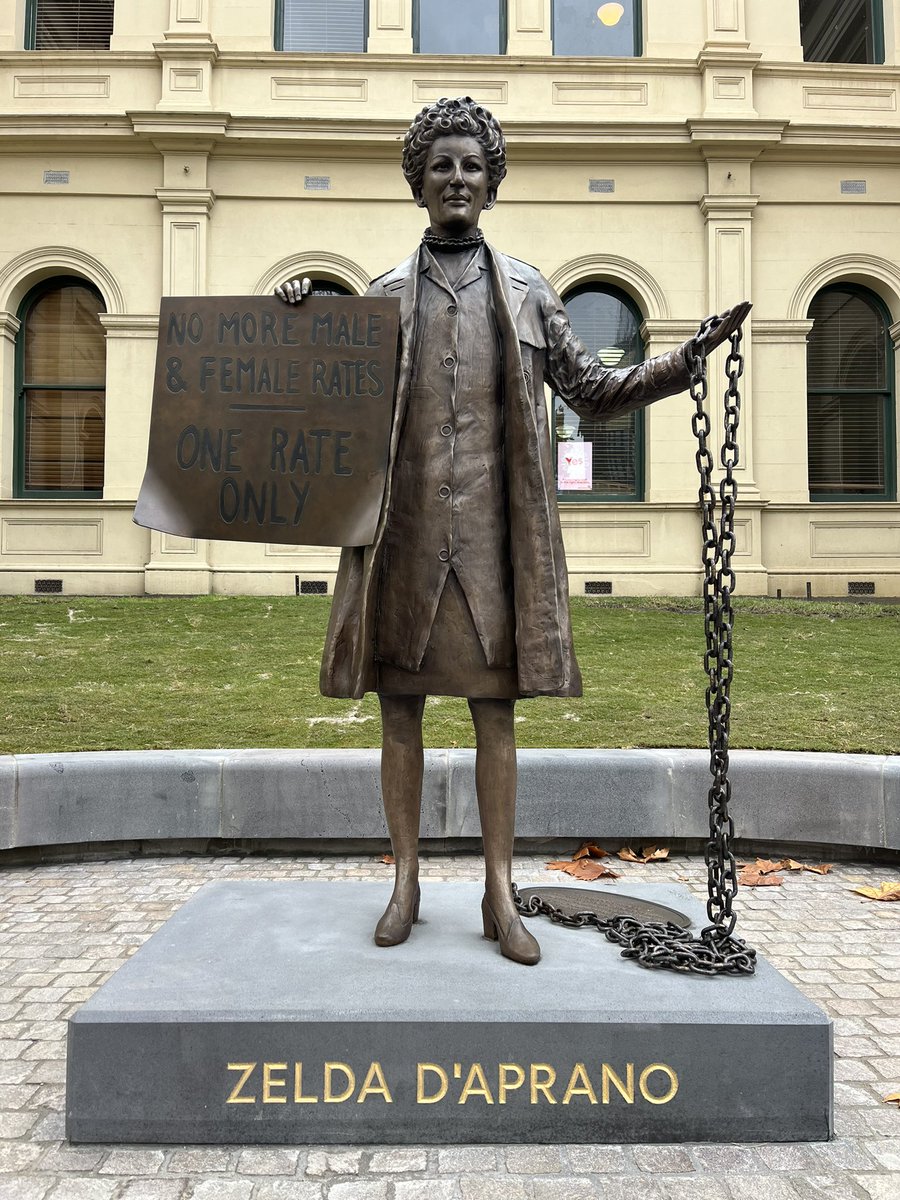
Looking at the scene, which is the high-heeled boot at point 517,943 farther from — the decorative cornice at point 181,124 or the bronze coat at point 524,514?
the decorative cornice at point 181,124

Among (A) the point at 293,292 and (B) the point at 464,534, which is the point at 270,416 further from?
(B) the point at 464,534

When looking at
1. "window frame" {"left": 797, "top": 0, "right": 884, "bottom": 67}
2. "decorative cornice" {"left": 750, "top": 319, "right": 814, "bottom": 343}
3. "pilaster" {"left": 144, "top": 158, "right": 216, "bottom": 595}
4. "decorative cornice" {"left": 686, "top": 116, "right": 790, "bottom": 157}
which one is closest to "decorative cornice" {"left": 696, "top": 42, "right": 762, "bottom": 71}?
"decorative cornice" {"left": 686, "top": 116, "right": 790, "bottom": 157}

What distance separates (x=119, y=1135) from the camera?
249 centimetres

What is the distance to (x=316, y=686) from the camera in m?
7.39

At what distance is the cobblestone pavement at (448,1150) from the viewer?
7.47 feet

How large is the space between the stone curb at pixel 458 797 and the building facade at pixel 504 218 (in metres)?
9.24

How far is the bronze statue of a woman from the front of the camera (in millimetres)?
2967

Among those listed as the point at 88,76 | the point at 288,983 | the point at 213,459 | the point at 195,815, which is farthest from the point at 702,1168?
the point at 88,76

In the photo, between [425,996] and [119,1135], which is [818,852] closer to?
[425,996]

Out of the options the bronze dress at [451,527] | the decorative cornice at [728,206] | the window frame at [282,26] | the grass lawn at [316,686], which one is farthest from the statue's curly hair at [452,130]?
the window frame at [282,26]

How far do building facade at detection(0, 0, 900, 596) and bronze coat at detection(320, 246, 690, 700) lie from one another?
1143cm

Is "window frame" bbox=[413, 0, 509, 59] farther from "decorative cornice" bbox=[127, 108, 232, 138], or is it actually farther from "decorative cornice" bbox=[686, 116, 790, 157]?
"decorative cornice" bbox=[127, 108, 232, 138]

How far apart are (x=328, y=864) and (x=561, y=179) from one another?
507 inches

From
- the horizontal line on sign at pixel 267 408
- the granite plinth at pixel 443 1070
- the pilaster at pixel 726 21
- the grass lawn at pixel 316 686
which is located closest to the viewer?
the granite plinth at pixel 443 1070
